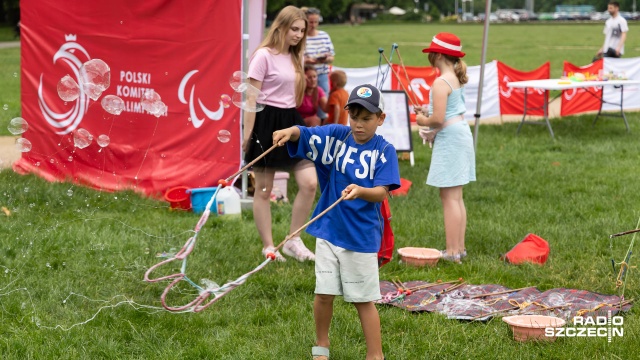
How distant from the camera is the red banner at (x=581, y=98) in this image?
15.9 m

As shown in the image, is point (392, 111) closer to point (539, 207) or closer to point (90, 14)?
point (539, 207)

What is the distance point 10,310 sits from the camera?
4.96 metres

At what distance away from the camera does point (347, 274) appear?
4.24m

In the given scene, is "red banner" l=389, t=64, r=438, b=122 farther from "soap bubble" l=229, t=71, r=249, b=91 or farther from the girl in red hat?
"soap bubble" l=229, t=71, r=249, b=91

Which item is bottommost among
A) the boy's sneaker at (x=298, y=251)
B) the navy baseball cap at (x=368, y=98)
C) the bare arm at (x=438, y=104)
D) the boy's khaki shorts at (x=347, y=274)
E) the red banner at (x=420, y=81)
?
the red banner at (x=420, y=81)

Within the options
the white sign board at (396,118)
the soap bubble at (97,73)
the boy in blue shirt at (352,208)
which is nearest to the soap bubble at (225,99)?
the soap bubble at (97,73)

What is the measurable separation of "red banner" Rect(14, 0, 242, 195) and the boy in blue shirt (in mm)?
3748

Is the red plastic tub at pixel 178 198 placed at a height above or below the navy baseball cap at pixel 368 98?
below

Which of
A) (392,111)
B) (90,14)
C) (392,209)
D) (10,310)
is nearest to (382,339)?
(10,310)

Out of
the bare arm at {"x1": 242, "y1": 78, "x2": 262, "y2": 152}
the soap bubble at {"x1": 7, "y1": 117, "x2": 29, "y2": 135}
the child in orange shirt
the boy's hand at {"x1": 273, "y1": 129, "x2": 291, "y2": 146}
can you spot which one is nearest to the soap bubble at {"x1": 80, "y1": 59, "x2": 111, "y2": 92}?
the soap bubble at {"x1": 7, "y1": 117, "x2": 29, "y2": 135}

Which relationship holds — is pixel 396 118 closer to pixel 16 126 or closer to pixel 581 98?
pixel 16 126

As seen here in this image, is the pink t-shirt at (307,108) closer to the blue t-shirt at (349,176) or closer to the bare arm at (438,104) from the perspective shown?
the bare arm at (438,104)

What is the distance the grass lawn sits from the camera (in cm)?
451

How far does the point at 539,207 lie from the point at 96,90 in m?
4.41
